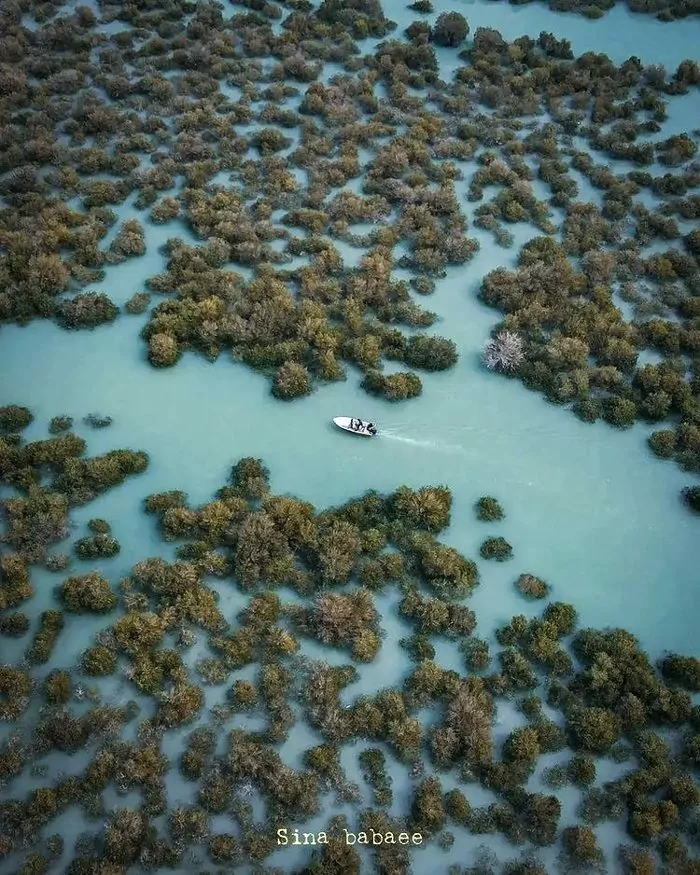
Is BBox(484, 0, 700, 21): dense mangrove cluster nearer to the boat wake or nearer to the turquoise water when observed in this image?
the turquoise water

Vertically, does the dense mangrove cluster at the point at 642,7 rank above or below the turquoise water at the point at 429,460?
above

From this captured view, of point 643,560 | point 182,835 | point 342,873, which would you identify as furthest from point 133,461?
point 643,560


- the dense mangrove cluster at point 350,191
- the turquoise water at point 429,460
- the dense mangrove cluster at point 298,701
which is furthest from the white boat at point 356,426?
the dense mangrove cluster at point 298,701

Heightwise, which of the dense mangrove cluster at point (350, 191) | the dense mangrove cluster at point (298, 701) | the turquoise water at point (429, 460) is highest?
the dense mangrove cluster at point (350, 191)

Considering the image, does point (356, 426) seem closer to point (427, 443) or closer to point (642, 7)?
point (427, 443)

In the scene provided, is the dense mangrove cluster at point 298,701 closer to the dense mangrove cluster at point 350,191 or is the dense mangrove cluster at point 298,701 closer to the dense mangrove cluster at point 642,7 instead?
the dense mangrove cluster at point 350,191

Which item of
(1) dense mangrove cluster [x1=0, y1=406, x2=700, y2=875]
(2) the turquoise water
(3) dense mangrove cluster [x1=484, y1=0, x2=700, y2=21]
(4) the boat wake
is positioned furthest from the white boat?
(3) dense mangrove cluster [x1=484, y1=0, x2=700, y2=21]

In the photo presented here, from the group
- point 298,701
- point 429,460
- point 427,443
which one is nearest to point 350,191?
point 427,443
